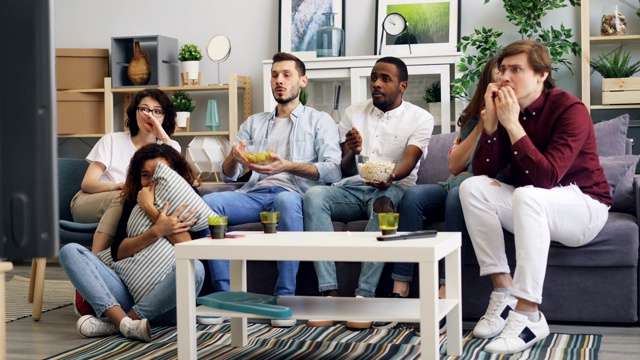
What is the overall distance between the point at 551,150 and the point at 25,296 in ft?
8.96

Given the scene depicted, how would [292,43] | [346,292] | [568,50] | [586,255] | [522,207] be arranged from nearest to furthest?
[522,207] → [586,255] → [346,292] → [568,50] → [292,43]

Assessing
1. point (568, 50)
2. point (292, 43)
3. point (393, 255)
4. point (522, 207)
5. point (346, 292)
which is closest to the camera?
point (393, 255)

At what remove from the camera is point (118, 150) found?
3.96m

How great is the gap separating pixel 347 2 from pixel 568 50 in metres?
1.47

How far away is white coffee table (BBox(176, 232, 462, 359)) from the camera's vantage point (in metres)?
2.25

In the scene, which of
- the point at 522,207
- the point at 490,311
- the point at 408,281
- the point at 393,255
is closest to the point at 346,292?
the point at 408,281

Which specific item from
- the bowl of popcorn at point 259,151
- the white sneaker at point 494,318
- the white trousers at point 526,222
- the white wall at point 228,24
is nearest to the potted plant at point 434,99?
the white wall at point 228,24

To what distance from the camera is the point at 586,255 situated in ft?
10.1

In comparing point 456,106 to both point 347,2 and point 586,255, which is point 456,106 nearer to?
point 347,2

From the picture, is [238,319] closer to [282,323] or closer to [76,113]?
[282,323]

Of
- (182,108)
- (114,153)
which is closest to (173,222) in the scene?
(114,153)

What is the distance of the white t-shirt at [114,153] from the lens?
12.9 feet

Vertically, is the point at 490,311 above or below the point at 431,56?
below

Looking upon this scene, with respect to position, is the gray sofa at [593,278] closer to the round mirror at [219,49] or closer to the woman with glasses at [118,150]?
the woman with glasses at [118,150]
